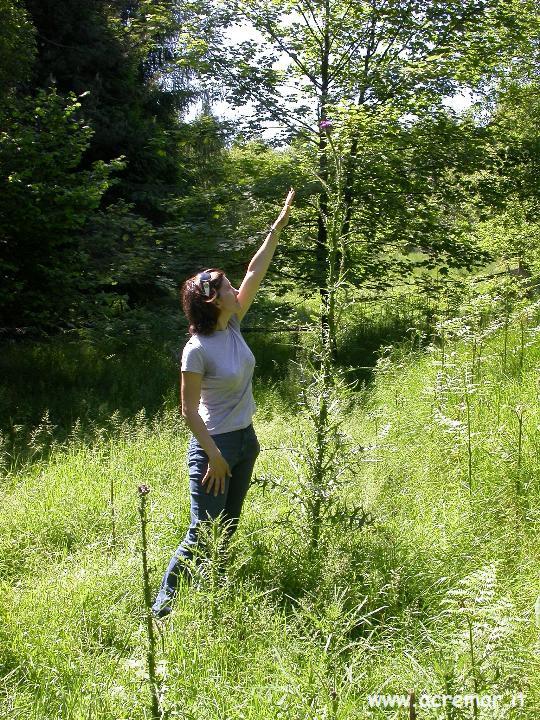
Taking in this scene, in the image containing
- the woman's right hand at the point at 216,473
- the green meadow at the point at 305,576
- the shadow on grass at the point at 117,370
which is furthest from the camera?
the shadow on grass at the point at 117,370

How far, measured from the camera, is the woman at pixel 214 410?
347cm

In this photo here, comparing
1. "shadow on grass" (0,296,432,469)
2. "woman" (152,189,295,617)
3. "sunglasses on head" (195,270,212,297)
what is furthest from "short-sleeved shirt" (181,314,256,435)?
"shadow on grass" (0,296,432,469)

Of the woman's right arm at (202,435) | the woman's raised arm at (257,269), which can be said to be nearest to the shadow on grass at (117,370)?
the woman's raised arm at (257,269)

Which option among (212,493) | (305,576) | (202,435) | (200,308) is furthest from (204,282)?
(305,576)

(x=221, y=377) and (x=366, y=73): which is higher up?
(x=366, y=73)

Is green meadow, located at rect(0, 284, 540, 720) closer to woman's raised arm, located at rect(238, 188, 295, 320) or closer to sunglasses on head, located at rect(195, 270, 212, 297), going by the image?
woman's raised arm, located at rect(238, 188, 295, 320)

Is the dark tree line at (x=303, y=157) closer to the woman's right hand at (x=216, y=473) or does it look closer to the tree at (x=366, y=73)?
the tree at (x=366, y=73)

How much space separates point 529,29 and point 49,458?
8.90m

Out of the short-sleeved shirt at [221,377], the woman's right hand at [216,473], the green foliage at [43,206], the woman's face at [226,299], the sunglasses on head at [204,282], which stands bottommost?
the woman's right hand at [216,473]

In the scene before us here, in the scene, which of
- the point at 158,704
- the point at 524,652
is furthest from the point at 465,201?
the point at 158,704

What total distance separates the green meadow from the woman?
18 cm

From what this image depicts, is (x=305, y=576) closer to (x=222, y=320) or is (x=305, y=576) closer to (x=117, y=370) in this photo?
(x=222, y=320)

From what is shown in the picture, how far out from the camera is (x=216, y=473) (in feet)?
11.3

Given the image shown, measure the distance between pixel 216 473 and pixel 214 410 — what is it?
1.18 ft
